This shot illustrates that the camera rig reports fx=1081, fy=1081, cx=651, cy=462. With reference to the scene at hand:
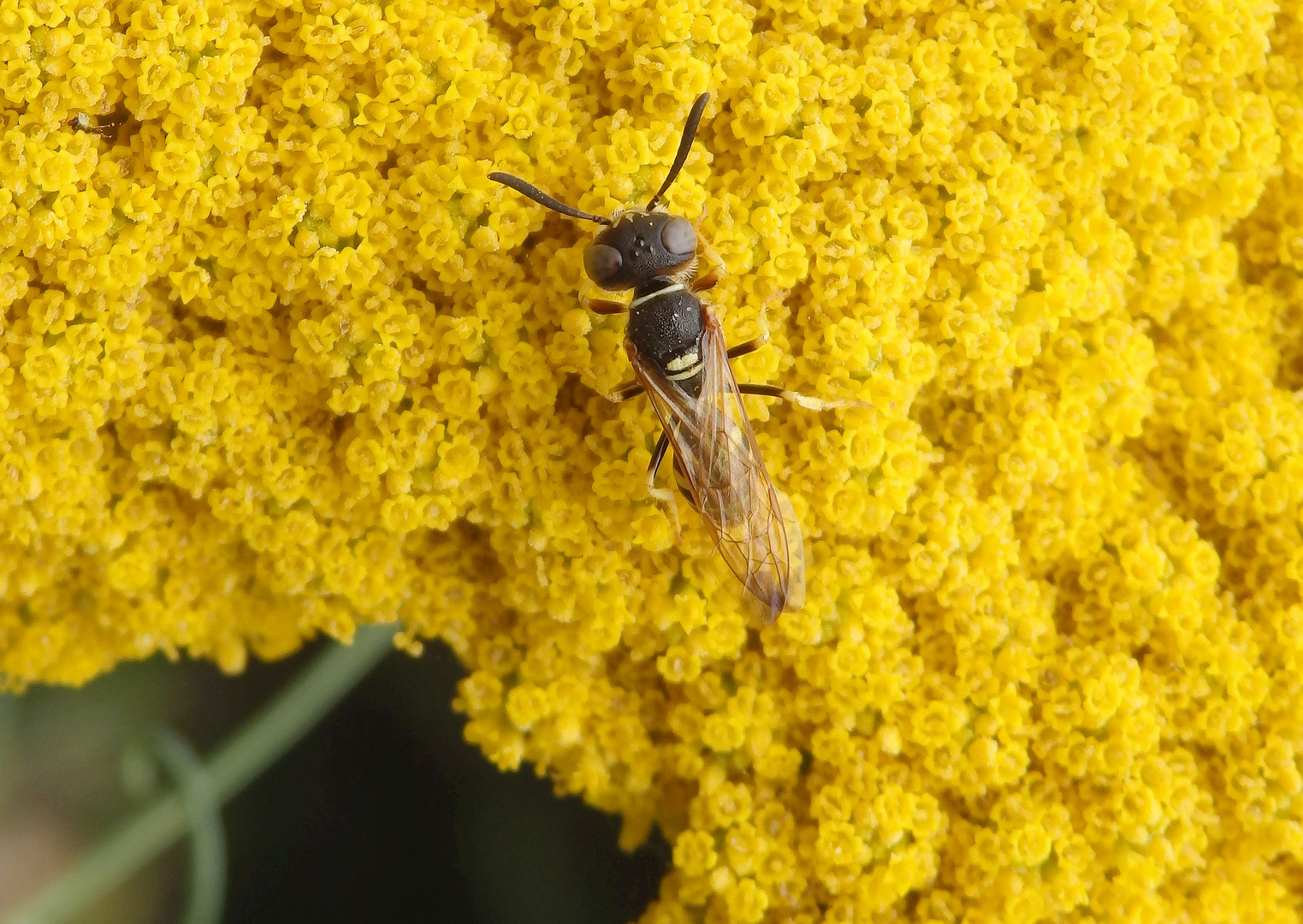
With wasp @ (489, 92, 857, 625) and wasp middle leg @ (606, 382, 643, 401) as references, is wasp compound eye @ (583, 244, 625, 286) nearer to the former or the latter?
wasp @ (489, 92, 857, 625)

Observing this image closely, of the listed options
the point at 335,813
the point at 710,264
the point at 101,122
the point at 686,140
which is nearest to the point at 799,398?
the point at 710,264

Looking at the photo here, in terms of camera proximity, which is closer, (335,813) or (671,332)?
(671,332)

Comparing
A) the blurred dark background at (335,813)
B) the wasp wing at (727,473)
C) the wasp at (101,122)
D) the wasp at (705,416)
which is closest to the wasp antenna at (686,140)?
the wasp at (705,416)

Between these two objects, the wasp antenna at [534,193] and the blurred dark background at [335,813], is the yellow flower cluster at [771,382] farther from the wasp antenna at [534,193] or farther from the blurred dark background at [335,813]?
the blurred dark background at [335,813]

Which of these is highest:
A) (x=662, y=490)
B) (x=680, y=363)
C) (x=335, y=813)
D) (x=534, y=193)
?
(x=534, y=193)

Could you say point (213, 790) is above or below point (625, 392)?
below

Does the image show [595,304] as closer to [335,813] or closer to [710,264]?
[710,264]

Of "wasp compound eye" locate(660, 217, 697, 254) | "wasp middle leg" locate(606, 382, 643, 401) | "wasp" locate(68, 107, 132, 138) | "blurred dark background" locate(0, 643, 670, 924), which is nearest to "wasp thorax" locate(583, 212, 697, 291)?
"wasp compound eye" locate(660, 217, 697, 254)
